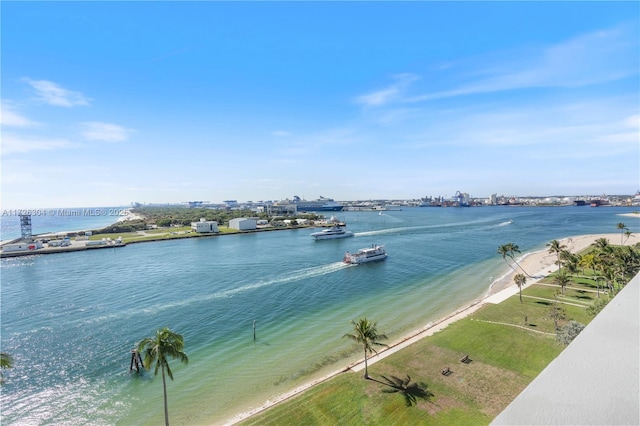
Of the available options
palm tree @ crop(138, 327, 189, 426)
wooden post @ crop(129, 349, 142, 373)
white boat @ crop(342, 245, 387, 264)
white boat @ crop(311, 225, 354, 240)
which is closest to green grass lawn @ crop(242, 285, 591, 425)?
palm tree @ crop(138, 327, 189, 426)

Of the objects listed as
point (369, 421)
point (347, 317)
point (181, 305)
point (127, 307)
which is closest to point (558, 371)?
point (369, 421)

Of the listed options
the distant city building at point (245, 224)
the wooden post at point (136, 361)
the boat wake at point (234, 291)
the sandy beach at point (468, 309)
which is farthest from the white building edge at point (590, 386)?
the distant city building at point (245, 224)

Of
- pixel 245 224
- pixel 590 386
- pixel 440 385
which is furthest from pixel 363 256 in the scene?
pixel 245 224

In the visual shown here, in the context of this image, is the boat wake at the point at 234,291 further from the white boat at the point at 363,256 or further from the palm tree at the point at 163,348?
the palm tree at the point at 163,348

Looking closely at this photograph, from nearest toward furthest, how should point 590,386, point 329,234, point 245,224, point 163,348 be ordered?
point 590,386, point 163,348, point 329,234, point 245,224

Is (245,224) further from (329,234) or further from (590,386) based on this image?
(590,386)

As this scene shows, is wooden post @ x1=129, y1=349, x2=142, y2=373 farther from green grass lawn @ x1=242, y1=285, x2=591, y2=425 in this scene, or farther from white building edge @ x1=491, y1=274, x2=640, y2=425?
white building edge @ x1=491, y1=274, x2=640, y2=425

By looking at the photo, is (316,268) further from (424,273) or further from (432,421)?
(432,421)
